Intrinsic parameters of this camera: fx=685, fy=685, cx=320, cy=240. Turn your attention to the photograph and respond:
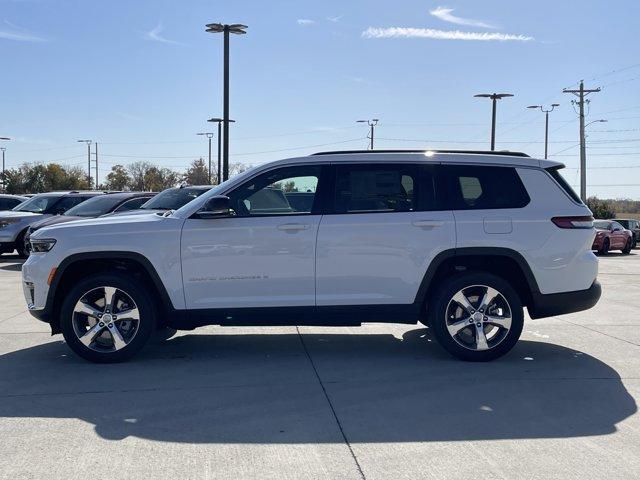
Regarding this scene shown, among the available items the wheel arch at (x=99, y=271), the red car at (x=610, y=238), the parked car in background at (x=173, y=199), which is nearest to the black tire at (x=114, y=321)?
the wheel arch at (x=99, y=271)

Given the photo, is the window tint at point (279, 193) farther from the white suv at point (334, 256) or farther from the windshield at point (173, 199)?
the windshield at point (173, 199)

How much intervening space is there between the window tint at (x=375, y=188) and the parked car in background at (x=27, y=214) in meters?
12.7

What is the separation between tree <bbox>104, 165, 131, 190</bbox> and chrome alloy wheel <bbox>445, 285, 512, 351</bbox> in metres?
80.3

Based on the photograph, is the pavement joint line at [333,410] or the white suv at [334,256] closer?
the pavement joint line at [333,410]

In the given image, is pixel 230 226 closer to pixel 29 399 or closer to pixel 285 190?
pixel 285 190

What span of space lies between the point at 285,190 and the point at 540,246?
8.05ft

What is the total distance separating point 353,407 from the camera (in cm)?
510

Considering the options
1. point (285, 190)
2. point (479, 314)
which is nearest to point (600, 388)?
point (479, 314)

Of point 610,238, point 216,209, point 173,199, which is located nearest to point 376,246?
point 216,209

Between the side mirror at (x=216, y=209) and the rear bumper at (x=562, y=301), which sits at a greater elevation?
the side mirror at (x=216, y=209)

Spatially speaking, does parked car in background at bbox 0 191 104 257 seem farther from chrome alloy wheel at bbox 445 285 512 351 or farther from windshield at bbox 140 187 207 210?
chrome alloy wheel at bbox 445 285 512 351

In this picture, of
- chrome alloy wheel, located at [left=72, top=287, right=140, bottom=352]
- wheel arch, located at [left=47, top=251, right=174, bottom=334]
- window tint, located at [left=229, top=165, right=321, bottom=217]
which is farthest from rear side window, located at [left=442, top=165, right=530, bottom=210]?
chrome alloy wheel, located at [left=72, top=287, right=140, bottom=352]

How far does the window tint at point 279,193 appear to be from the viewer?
644cm

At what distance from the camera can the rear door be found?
6309 mm
